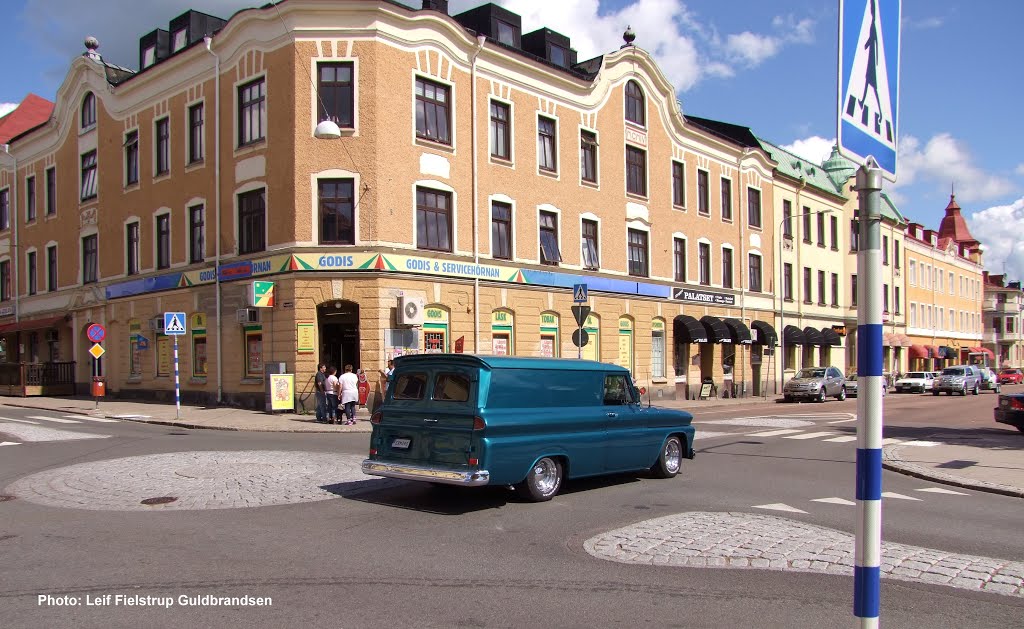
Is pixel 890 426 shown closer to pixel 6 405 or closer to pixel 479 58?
pixel 479 58

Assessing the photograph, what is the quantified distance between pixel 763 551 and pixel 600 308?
25.5 m

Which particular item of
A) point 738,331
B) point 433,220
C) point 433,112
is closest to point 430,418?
point 433,220

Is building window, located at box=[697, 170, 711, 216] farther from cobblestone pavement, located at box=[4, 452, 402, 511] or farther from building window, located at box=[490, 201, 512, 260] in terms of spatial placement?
cobblestone pavement, located at box=[4, 452, 402, 511]

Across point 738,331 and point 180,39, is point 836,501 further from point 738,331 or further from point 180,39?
point 180,39

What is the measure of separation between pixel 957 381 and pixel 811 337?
8.77m

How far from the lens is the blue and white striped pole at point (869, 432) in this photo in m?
3.15

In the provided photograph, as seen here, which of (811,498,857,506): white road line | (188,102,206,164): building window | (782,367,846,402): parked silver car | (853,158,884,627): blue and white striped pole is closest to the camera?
(853,158,884,627): blue and white striped pole

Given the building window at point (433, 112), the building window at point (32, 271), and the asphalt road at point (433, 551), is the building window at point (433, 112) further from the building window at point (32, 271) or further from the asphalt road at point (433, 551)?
the building window at point (32, 271)

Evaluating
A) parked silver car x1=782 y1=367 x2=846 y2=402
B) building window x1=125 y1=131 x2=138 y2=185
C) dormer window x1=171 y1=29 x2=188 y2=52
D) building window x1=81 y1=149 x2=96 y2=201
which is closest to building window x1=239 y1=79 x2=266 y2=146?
dormer window x1=171 y1=29 x2=188 y2=52

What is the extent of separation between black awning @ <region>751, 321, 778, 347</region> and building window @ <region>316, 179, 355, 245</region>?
24489 millimetres

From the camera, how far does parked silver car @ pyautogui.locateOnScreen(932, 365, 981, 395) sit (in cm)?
4584

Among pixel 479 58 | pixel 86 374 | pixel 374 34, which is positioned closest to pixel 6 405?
pixel 86 374

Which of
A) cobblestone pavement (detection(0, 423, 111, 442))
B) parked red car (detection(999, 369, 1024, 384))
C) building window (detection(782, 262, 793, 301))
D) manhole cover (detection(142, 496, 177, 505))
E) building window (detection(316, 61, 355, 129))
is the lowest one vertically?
parked red car (detection(999, 369, 1024, 384))

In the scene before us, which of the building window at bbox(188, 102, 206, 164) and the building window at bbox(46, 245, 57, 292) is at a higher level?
the building window at bbox(188, 102, 206, 164)
